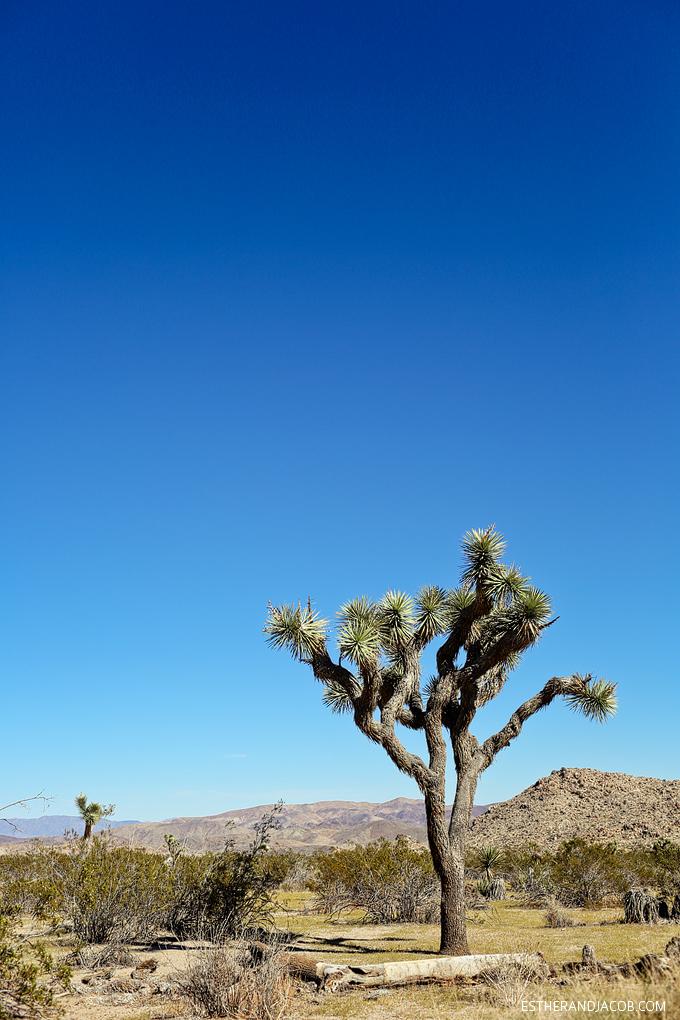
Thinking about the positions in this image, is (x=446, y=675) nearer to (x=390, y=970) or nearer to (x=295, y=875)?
(x=390, y=970)

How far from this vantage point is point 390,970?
9297mm

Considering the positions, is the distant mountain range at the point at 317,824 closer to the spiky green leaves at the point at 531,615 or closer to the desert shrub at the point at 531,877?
the desert shrub at the point at 531,877

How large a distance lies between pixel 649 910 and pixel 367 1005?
10403 millimetres

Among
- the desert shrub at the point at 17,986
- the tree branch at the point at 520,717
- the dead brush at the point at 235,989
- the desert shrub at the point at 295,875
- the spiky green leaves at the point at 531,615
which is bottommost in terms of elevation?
the desert shrub at the point at 295,875

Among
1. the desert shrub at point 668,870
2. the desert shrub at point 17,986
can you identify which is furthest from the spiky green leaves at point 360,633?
the desert shrub at point 668,870

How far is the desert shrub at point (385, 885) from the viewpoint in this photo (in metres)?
18.0

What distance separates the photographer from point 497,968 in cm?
889

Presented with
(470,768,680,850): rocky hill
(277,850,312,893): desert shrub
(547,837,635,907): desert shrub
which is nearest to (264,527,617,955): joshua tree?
(547,837,635,907): desert shrub

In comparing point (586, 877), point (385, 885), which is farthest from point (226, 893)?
point (586, 877)

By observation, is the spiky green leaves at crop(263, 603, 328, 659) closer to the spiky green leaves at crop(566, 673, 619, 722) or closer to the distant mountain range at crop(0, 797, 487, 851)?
the spiky green leaves at crop(566, 673, 619, 722)

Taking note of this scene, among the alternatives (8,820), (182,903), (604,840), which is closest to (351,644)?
(182,903)

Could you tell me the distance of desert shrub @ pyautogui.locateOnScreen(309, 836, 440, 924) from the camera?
18.0 metres

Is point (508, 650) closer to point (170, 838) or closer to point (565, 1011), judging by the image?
point (565, 1011)

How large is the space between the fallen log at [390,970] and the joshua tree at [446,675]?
2562 mm
